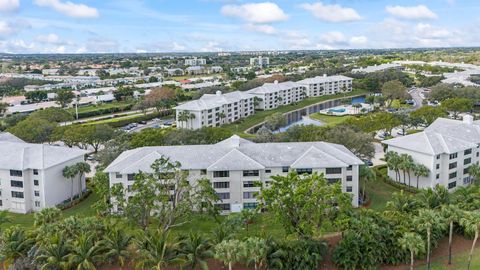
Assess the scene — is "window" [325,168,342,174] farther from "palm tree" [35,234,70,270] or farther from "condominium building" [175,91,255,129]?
"condominium building" [175,91,255,129]

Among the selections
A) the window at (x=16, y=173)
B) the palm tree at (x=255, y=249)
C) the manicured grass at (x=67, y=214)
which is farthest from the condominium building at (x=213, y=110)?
the palm tree at (x=255, y=249)

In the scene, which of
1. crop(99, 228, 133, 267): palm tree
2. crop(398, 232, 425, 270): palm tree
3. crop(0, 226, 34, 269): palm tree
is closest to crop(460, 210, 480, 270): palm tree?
crop(398, 232, 425, 270): palm tree

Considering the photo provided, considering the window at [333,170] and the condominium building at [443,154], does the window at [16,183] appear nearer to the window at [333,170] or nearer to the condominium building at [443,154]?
the window at [333,170]

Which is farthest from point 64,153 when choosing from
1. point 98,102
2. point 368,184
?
point 98,102

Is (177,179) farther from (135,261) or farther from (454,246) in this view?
(454,246)

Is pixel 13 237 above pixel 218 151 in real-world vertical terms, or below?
Answer: below

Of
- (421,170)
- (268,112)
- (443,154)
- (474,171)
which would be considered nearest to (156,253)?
(421,170)
